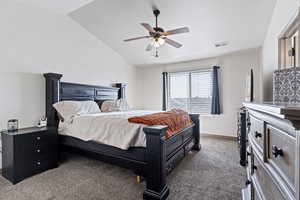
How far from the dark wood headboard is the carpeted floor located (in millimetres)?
1029

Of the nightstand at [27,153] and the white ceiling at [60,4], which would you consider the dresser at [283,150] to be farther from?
the white ceiling at [60,4]

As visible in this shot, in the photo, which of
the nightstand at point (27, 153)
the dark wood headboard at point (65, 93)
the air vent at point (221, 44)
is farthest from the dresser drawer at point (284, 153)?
the air vent at point (221, 44)

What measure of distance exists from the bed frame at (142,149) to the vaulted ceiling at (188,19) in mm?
1437

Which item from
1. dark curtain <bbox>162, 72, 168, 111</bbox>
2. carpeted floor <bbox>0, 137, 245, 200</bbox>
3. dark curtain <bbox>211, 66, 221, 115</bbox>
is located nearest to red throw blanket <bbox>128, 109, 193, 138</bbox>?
carpeted floor <bbox>0, 137, 245, 200</bbox>

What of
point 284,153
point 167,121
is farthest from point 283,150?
point 167,121

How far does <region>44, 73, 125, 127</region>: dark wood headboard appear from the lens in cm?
313

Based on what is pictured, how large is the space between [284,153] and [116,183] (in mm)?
2136

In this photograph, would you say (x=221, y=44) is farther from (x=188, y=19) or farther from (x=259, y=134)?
(x=259, y=134)

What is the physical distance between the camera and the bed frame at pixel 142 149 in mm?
1845

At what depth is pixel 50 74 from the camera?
3.07 meters

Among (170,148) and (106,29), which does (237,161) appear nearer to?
Result: (170,148)

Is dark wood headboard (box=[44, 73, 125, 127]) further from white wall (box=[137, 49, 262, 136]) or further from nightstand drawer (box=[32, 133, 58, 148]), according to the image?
white wall (box=[137, 49, 262, 136])

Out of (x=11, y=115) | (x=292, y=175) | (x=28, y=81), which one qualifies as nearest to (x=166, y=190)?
(x=292, y=175)

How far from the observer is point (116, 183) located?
2.25 m
